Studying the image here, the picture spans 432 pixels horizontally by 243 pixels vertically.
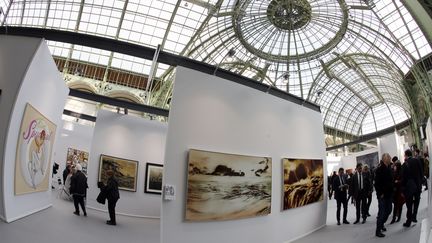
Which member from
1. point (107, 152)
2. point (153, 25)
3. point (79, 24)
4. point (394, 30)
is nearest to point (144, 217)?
point (107, 152)

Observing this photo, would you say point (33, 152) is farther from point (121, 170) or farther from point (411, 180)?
point (411, 180)

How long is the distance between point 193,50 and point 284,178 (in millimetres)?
22149

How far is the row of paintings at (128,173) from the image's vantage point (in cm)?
1538

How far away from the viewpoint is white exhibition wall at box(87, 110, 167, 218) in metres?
15.3

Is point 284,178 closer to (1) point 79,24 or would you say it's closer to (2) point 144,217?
(2) point 144,217

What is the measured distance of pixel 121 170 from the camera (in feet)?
51.7

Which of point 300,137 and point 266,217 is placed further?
point 300,137

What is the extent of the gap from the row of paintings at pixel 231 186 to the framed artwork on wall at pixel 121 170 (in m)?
9.37

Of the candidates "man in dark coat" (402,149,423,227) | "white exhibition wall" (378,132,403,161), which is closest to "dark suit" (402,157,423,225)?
"man in dark coat" (402,149,423,227)

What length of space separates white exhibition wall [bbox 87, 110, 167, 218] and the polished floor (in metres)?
3.02

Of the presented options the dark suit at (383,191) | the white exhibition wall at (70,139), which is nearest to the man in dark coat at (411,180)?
the dark suit at (383,191)

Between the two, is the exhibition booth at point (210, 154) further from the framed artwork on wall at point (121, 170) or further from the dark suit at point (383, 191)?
the framed artwork on wall at point (121, 170)

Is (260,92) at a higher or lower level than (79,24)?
lower

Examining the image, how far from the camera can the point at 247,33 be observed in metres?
29.1
